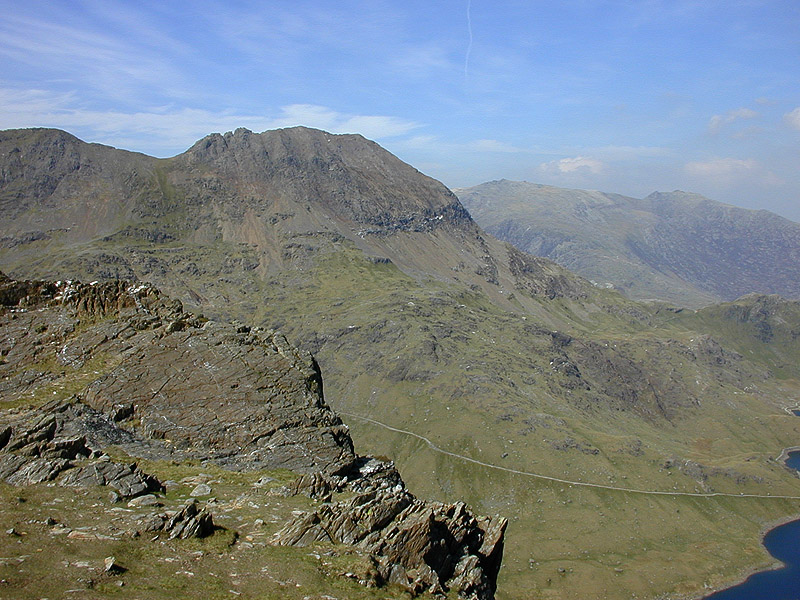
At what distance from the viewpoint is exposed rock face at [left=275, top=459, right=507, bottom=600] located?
32.4m

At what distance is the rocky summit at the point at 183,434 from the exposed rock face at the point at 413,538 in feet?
0.30

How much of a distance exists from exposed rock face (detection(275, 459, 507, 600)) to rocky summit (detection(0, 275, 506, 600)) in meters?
0.09

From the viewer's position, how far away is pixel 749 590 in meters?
197

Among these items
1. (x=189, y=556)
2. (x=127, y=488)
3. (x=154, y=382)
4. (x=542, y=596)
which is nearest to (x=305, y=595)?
(x=189, y=556)

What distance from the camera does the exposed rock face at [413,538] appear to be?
1275 inches

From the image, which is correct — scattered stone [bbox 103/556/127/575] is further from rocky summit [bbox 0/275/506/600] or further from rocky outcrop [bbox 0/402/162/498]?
rocky outcrop [bbox 0/402/162/498]

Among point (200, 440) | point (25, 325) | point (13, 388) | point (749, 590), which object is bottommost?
point (749, 590)

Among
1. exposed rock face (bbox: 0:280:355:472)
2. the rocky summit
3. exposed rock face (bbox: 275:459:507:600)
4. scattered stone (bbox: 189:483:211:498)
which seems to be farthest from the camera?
exposed rock face (bbox: 0:280:355:472)

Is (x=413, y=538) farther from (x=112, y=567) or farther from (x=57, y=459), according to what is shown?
(x=57, y=459)

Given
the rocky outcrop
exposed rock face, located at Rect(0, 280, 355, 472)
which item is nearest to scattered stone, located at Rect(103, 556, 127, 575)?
the rocky outcrop

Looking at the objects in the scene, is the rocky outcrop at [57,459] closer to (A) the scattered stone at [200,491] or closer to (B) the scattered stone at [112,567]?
(A) the scattered stone at [200,491]

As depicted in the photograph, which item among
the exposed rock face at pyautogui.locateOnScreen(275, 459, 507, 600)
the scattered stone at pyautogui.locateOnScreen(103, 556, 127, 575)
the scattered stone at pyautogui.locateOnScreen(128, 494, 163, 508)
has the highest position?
the scattered stone at pyautogui.locateOnScreen(103, 556, 127, 575)

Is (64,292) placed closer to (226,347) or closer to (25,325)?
(25,325)

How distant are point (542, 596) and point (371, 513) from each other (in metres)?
174
